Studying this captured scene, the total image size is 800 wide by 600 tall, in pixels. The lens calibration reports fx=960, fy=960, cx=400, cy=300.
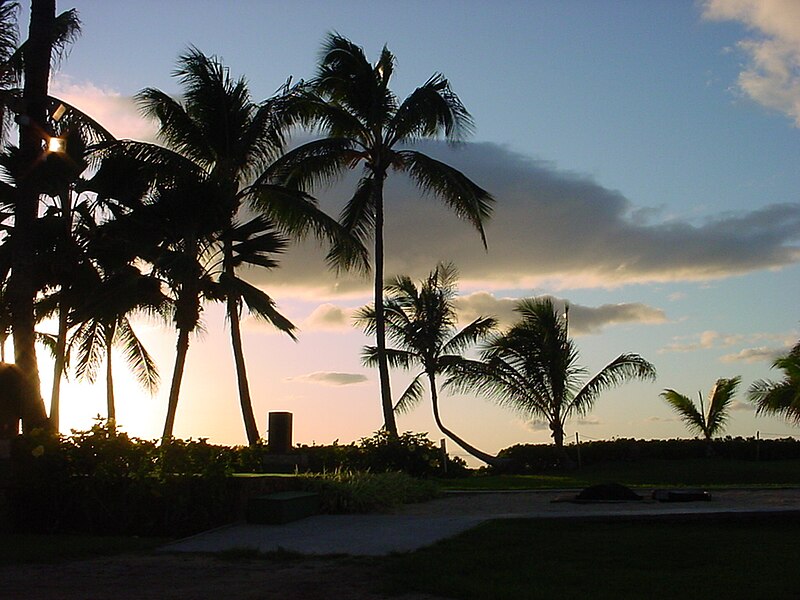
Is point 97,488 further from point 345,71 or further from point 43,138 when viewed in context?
point 345,71

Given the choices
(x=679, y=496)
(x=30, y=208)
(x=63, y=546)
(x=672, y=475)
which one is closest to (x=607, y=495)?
(x=679, y=496)

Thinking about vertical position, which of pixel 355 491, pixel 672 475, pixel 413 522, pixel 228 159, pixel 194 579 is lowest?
pixel 194 579

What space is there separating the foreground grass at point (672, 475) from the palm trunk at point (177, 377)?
609cm

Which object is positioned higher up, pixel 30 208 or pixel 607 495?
pixel 30 208

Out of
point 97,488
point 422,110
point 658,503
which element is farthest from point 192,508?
point 422,110

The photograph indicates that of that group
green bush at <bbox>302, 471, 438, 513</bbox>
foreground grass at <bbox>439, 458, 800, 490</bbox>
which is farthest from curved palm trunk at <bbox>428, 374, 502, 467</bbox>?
green bush at <bbox>302, 471, 438, 513</bbox>

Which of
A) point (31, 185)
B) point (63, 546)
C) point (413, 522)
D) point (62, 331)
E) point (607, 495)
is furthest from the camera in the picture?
point (62, 331)

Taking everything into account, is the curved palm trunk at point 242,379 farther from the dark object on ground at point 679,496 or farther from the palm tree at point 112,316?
the dark object on ground at point 679,496

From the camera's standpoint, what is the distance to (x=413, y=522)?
11352mm

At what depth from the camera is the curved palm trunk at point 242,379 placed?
22.7 m

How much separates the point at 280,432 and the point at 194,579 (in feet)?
27.5

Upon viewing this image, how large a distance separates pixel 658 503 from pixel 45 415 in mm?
8698

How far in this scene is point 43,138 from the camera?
14.7 metres

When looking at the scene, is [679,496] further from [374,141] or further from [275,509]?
[374,141]
